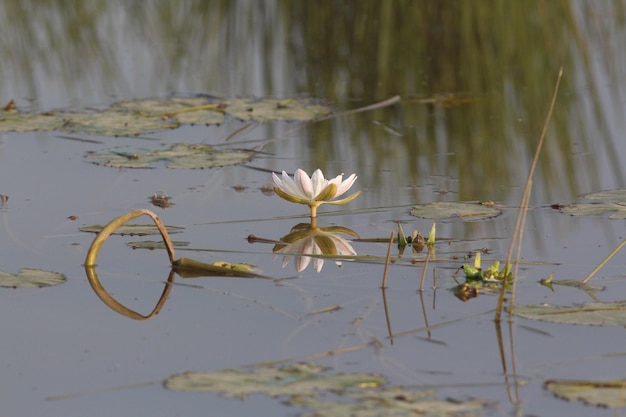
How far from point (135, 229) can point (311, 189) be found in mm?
566

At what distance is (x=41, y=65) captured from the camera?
243 inches

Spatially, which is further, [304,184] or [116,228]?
[304,184]

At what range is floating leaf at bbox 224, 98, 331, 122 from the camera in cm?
498

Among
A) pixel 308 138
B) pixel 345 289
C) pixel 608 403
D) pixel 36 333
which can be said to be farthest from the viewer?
pixel 308 138

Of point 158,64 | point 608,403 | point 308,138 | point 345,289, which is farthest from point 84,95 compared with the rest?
point 608,403

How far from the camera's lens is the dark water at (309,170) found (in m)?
2.33

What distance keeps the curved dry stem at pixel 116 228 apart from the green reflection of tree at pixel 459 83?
119 cm

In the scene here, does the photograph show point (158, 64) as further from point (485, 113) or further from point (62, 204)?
point (62, 204)

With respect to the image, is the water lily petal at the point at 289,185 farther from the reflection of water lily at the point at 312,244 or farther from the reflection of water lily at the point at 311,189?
the reflection of water lily at the point at 312,244

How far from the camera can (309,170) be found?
13.6 feet

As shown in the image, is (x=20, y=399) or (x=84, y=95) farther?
(x=84, y=95)

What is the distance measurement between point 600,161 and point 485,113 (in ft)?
3.01

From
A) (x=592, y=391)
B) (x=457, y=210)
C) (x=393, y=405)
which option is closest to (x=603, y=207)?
(x=457, y=210)

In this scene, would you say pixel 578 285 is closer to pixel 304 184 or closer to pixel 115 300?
pixel 304 184
